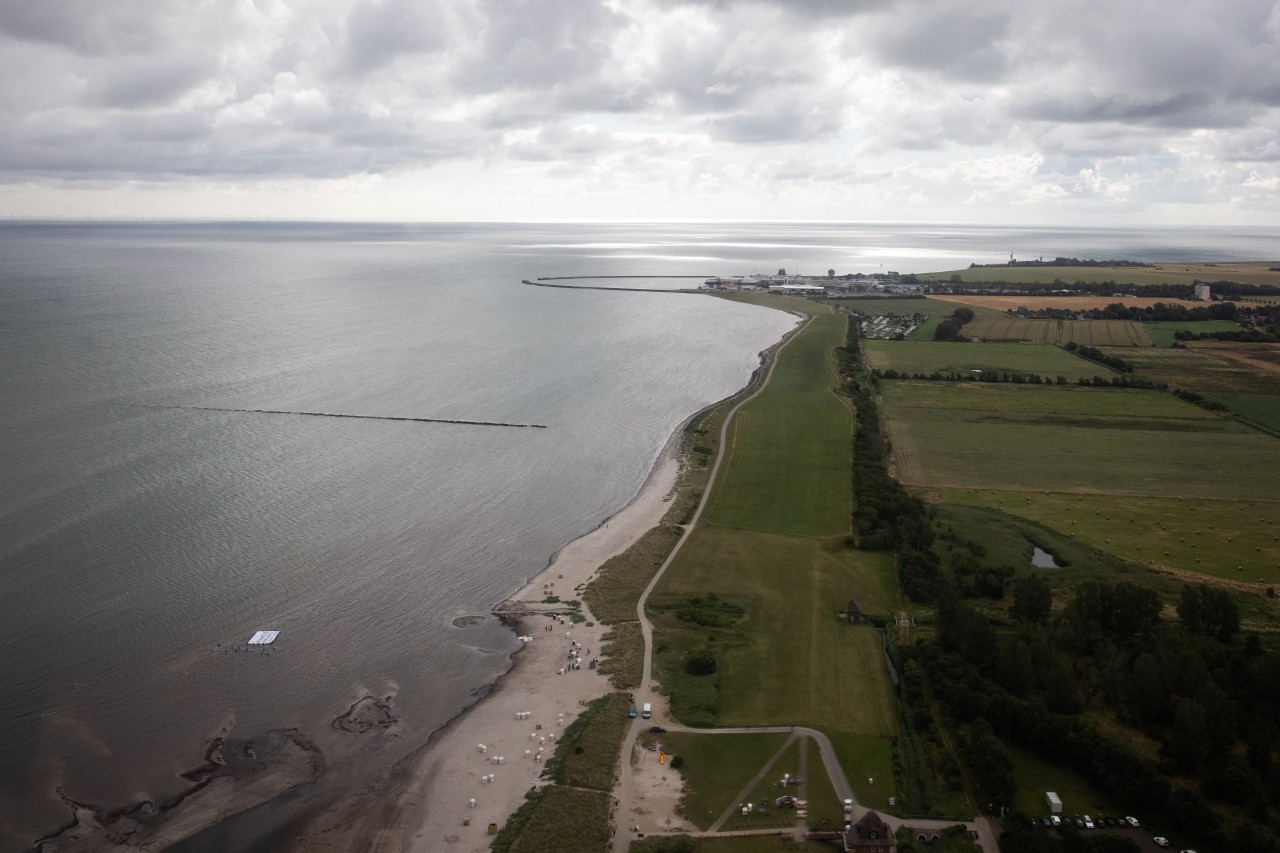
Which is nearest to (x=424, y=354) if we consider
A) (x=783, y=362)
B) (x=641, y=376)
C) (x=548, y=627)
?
(x=641, y=376)

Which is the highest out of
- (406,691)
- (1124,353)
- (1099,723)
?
(1124,353)

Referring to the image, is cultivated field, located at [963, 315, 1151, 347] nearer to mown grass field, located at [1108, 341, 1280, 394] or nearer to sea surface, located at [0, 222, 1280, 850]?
mown grass field, located at [1108, 341, 1280, 394]

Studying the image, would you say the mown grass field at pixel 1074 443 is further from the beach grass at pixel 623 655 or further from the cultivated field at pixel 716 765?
the cultivated field at pixel 716 765

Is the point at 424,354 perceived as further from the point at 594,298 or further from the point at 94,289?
the point at 94,289

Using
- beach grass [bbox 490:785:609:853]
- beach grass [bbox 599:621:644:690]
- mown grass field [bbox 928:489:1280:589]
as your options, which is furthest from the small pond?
beach grass [bbox 490:785:609:853]

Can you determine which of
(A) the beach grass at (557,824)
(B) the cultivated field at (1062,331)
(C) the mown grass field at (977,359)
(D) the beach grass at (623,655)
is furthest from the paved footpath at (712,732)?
(B) the cultivated field at (1062,331)

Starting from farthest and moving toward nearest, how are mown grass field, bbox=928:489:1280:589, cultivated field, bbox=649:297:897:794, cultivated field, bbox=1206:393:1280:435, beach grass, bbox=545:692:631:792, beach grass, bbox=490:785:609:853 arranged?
cultivated field, bbox=1206:393:1280:435 < mown grass field, bbox=928:489:1280:589 < cultivated field, bbox=649:297:897:794 < beach grass, bbox=545:692:631:792 < beach grass, bbox=490:785:609:853
